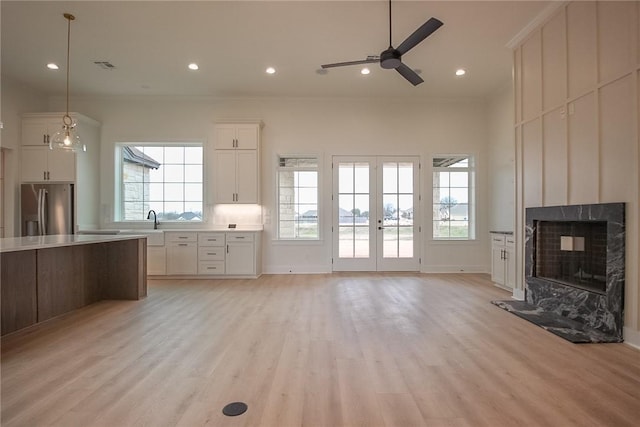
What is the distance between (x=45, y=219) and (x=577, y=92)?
7869 millimetres

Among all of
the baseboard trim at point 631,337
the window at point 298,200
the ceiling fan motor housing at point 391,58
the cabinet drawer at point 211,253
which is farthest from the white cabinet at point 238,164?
the baseboard trim at point 631,337

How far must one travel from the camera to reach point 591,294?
3.09 metres

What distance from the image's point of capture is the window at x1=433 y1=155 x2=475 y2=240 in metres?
6.32

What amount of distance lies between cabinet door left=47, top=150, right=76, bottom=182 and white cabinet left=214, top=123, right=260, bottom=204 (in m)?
2.46

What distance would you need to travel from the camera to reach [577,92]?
3242 millimetres

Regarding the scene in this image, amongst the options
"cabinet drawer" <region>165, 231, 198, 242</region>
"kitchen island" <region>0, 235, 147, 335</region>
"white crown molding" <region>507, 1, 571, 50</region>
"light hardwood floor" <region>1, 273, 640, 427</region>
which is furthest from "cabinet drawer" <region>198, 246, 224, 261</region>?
"white crown molding" <region>507, 1, 571, 50</region>

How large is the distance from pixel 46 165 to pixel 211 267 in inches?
134

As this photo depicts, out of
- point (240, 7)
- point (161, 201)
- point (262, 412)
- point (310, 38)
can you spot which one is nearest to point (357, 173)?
point (310, 38)

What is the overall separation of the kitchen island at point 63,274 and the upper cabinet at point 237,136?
241 centimetres

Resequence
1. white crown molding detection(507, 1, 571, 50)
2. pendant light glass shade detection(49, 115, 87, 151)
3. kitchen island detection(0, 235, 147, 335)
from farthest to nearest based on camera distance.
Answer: pendant light glass shade detection(49, 115, 87, 151), white crown molding detection(507, 1, 571, 50), kitchen island detection(0, 235, 147, 335)

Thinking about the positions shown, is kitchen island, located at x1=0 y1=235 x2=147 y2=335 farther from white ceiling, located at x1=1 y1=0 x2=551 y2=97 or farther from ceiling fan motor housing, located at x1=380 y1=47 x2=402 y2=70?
ceiling fan motor housing, located at x1=380 y1=47 x2=402 y2=70

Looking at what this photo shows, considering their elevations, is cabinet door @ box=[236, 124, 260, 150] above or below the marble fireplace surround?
above

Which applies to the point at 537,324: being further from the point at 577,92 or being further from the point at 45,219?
the point at 45,219

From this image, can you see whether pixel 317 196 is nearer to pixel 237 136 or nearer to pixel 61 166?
pixel 237 136
